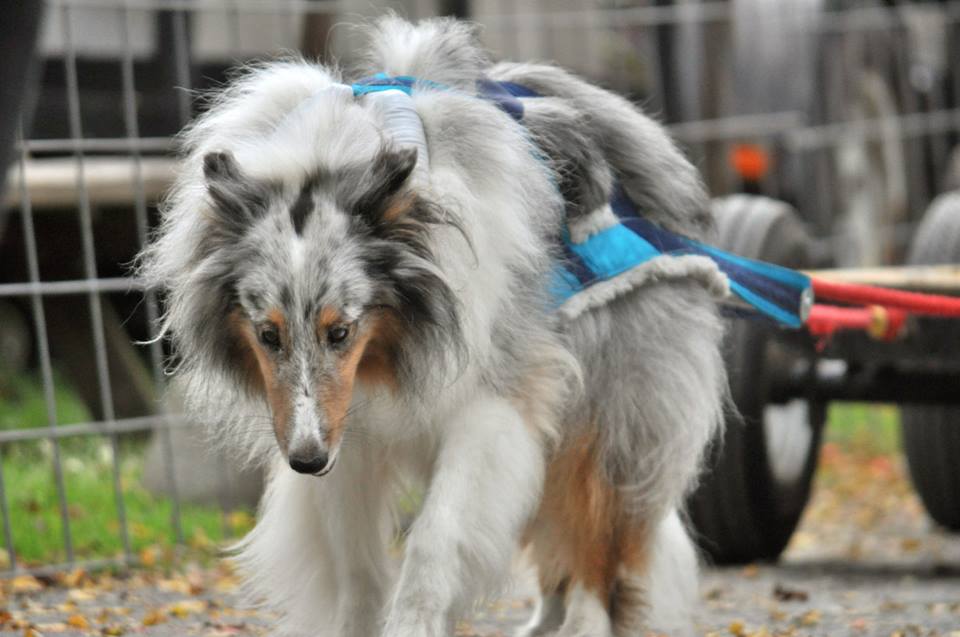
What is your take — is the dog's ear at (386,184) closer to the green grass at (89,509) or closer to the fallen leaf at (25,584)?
the fallen leaf at (25,584)

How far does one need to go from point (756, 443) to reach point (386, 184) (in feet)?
8.66

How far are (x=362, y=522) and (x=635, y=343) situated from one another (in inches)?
32.1

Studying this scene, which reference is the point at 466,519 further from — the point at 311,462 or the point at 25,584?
the point at 25,584

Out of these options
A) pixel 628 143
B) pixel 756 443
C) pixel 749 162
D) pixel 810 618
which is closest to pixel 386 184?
pixel 628 143

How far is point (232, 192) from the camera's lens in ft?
11.0

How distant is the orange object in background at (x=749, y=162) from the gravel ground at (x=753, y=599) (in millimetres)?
2133

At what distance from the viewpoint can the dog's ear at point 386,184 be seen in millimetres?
3316

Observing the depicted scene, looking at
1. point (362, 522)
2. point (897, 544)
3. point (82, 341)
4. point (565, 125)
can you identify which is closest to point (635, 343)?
point (565, 125)

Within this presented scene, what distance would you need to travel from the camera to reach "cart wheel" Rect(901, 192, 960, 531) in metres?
6.01

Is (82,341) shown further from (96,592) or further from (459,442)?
(459,442)

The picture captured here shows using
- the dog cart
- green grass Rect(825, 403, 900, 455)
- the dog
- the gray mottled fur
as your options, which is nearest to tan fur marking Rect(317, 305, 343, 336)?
the dog

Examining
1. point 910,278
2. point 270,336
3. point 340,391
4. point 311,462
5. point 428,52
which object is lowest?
point 910,278

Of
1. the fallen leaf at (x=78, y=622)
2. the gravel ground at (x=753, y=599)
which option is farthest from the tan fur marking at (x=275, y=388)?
the fallen leaf at (x=78, y=622)

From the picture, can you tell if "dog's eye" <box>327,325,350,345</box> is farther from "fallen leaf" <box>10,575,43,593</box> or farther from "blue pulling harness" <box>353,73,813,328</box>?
"fallen leaf" <box>10,575,43,593</box>
